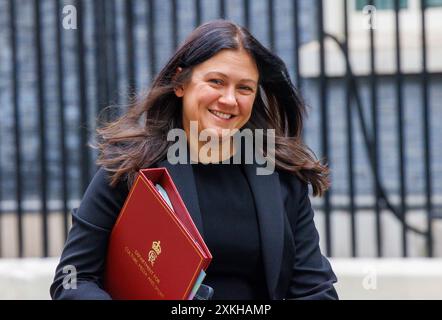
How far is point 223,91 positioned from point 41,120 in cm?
267

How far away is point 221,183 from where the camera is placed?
2.66 m

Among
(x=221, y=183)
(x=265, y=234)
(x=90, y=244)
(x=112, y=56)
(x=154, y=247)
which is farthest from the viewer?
(x=112, y=56)

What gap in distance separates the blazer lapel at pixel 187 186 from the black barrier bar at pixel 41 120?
2560 mm

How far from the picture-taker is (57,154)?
5.10 metres

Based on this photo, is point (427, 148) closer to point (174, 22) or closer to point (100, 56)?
point (174, 22)

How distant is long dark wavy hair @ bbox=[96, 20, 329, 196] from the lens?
8.46ft

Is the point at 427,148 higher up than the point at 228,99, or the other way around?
the point at 228,99

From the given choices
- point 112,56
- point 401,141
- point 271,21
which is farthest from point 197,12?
point 401,141

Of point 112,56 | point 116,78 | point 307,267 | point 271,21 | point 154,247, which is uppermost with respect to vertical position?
point 271,21

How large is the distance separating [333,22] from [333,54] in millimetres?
163

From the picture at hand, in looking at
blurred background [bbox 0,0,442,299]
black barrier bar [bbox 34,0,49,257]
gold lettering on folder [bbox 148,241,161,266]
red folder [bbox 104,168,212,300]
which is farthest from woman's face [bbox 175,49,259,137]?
black barrier bar [bbox 34,0,49,257]
